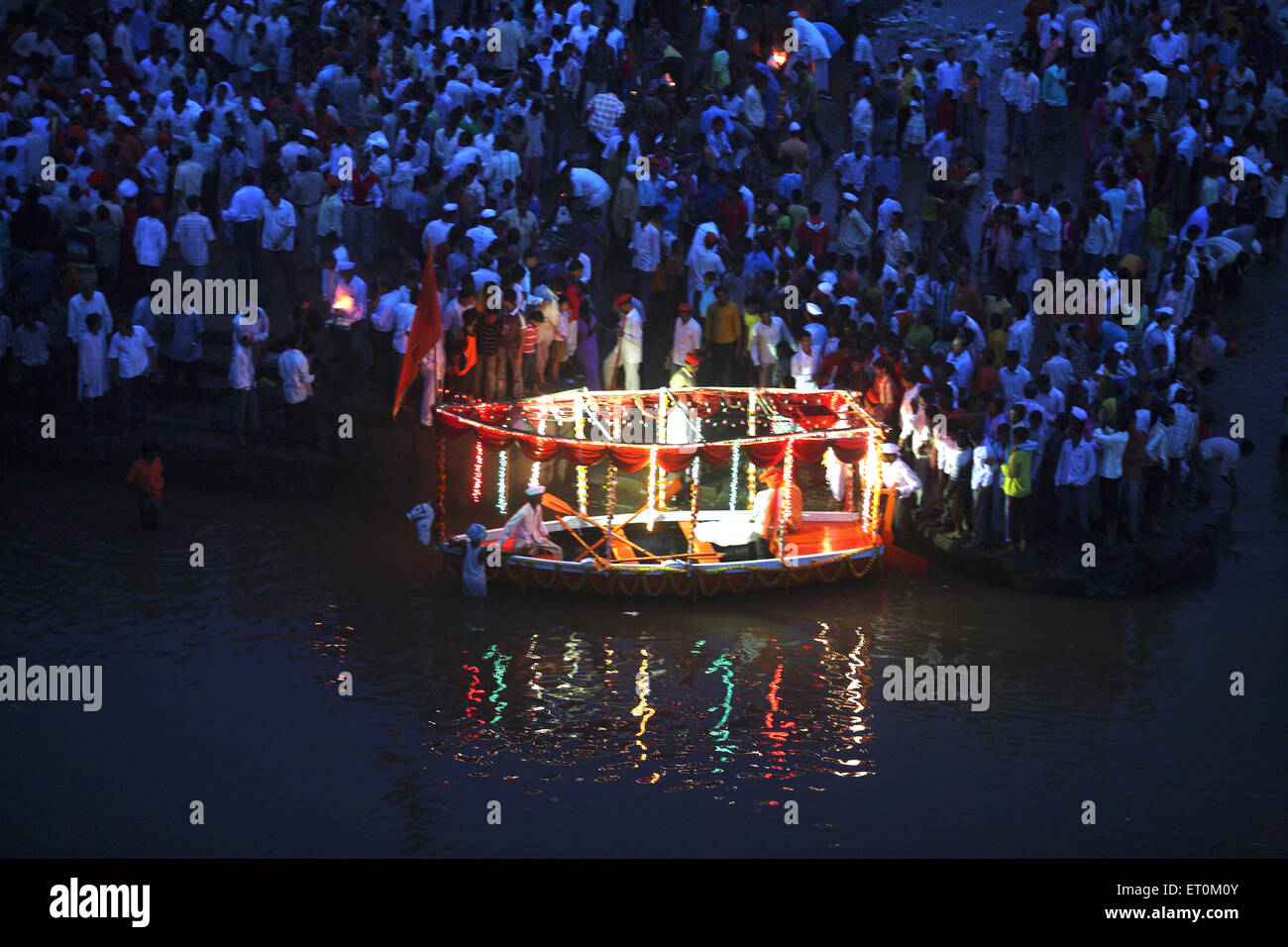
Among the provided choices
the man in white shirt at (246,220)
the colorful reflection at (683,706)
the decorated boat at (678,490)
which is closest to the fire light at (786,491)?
the decorated boat at (678,490)

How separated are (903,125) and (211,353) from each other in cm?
1097

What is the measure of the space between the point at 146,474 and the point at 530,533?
4537 millimetres

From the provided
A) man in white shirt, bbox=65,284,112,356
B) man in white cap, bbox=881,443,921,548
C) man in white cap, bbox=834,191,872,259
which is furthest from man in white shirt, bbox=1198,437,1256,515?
man in white shirt, bbox=65,284,112,356

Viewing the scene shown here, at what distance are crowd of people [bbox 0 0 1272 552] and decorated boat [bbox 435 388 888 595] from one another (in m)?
0.86

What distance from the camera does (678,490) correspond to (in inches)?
792

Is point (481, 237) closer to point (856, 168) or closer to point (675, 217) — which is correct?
point (675, 217)

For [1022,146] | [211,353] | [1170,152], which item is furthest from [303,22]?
[1170,152]

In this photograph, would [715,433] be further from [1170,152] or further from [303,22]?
[303,22]

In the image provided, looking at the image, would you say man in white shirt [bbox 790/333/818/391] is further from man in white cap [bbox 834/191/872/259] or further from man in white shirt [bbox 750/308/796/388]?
man in white cap [bbox 834/191/872/259]

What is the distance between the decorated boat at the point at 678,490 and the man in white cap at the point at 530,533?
0.02m

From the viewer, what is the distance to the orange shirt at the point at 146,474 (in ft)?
62.6

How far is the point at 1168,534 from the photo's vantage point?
1858 centimetres

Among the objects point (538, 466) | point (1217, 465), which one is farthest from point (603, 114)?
point (1217, 465)

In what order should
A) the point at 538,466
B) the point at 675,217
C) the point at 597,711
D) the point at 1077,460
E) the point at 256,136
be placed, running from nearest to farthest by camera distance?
1. the point at 597,711
2. the point at 1077,460
3. the point at 538,466
4. the point at 675,217
5. the point at 256,136
